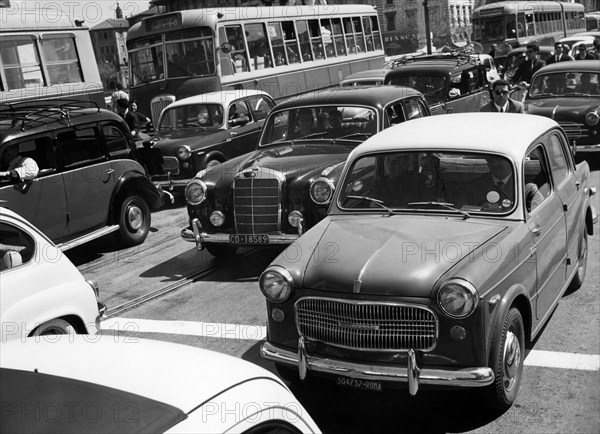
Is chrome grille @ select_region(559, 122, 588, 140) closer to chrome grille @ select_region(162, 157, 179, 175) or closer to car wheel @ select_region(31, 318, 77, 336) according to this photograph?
chrome grille @ select_region(162, 157, 179, 175)

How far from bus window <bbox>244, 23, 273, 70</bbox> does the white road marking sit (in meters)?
12.7

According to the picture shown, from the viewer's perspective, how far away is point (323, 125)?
9.87 metres

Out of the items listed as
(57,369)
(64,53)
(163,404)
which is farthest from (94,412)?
(64,53)

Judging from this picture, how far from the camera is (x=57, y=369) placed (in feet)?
9.54

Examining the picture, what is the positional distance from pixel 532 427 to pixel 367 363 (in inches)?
45.7

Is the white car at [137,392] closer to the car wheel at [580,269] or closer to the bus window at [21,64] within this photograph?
the car wheel at [580,269]

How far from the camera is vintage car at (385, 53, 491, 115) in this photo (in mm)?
14477

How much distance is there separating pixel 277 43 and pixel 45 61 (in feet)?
20.2

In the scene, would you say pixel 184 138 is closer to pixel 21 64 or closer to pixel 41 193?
pixel 41 193

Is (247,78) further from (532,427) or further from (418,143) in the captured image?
→ (532,427)

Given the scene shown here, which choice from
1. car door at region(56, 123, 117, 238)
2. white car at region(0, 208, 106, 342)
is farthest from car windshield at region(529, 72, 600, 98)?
white car at region(0, 208, 106, 342)

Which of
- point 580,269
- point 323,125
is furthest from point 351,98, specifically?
point 580,269

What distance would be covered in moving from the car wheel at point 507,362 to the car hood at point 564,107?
9.03 metres

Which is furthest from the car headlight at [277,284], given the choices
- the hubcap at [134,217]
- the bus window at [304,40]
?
the bus window at [304,40]
